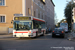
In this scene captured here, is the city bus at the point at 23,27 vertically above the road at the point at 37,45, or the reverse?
the city bus at the point at 23,27

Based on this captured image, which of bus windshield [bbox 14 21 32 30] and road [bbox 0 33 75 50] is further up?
bus windshield [bbox 14 21 32 30]

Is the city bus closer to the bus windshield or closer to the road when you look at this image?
the bus windshield

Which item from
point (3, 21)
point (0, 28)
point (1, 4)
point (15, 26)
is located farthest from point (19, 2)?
point (15, 26)

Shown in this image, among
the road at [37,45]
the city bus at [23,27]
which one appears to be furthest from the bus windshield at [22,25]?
the road at [37,45]

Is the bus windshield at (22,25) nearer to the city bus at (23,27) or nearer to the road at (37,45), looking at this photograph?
the city bus at (23,27)

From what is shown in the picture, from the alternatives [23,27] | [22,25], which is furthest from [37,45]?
[22,25]

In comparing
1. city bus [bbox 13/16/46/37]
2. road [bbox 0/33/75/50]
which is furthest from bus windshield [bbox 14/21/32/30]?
road [bbox 0/33/75/50]

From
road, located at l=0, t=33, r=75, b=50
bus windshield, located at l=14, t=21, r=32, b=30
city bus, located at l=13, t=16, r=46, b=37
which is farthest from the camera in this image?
bus windshield, located at l=14, t=21, r=32, b=30

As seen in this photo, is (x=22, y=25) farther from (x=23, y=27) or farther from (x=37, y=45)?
(x=37, y=45)

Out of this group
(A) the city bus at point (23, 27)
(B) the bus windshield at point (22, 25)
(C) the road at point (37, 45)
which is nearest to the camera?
(C) the road at point (37, 45)

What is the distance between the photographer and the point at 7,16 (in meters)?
22.7

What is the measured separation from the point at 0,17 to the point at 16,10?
3.36 m

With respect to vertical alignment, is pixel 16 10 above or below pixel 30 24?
above

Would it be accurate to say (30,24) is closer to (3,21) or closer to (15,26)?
(15,26)
